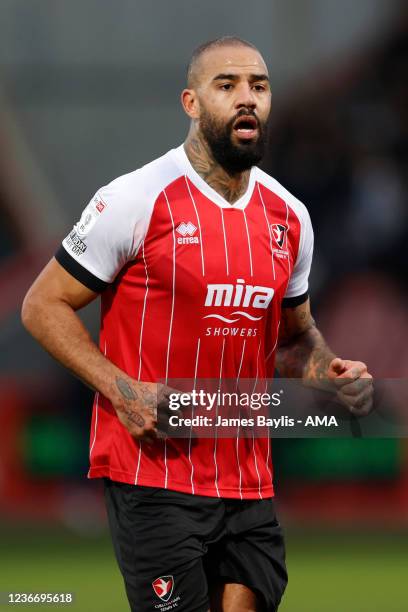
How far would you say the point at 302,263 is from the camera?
4613 millimetres

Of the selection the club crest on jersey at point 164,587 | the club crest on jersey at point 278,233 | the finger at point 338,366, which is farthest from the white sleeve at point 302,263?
the club crest on jersey at point 164,587

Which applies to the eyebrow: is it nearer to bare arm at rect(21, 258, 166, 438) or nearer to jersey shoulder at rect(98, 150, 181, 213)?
jersey shoulder at rect(98, 150, 181, 213)

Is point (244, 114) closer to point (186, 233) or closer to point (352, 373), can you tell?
point (186, 233)

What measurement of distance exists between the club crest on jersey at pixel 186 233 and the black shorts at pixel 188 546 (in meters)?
0.79

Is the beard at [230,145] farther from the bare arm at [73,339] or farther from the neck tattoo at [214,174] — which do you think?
the bare arm at [73,339]

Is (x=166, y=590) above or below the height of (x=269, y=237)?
below

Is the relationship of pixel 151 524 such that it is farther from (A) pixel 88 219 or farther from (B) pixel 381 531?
(B) pixel 381 531

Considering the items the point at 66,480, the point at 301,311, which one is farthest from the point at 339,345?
the point at 301,311

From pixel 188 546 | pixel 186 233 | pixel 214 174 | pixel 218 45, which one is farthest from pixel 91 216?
pixel 188 546

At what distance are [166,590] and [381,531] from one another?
17.7 ft

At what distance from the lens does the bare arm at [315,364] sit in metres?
4.27

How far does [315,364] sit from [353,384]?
0.33 meters

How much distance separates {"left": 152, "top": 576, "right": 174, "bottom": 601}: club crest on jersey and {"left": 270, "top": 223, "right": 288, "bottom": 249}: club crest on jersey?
1.15 m

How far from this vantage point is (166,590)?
4.06 meters
